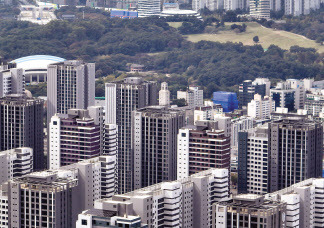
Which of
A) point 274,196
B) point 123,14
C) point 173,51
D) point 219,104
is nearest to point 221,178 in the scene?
point 274,196

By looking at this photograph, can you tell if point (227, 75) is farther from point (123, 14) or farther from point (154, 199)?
point (154, 199)

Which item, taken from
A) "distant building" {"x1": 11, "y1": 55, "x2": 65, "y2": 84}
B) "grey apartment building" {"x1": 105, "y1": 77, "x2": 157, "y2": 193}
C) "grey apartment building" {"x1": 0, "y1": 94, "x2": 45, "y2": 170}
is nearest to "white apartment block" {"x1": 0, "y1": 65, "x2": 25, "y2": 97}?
"grey apartment building" {"x1": 105, "y1": 77, "x2": 157, "y2": 193}

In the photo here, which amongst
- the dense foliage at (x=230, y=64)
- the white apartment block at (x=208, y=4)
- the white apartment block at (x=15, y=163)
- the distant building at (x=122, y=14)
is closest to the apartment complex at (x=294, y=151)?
the white apartment block at (x=15, y=163)

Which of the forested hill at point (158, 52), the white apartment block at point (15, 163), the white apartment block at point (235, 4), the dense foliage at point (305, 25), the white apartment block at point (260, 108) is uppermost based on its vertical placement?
the white apartment block at point (235, 4)

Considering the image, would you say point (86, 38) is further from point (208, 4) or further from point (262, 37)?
point (208, 4)

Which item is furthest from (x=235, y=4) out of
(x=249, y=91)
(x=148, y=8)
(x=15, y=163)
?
(x=15, y=163)

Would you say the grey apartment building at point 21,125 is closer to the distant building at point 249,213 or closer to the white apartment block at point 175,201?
the white apartment block at point 175,201
